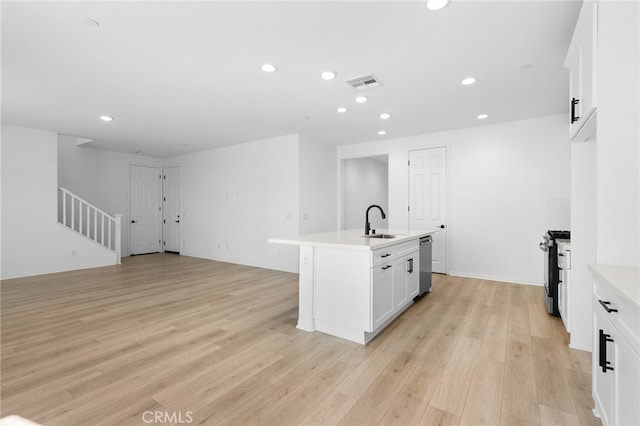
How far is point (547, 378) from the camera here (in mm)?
2121

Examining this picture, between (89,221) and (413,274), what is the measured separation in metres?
7.06

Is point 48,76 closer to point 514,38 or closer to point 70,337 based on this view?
point 70,337

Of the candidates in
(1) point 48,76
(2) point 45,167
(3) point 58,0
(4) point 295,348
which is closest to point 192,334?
(4) point 295,348

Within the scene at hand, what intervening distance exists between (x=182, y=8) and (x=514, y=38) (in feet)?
8.53

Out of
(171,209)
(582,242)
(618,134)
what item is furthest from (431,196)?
(171,209)

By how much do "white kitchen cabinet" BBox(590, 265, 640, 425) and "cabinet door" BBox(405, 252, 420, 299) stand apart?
6.19 feet

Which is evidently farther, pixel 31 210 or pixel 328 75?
pixel 31 210

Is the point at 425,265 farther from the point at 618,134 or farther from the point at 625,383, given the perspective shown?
the point at 625,383

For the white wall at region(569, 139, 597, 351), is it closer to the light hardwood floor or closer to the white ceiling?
the light hardwood floor

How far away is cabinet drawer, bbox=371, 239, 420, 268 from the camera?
8.91 feet

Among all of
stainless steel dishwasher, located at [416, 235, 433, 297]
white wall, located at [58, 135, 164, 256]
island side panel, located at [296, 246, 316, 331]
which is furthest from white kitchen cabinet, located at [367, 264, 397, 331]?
white wall, located at [58, 135, 164, 256]

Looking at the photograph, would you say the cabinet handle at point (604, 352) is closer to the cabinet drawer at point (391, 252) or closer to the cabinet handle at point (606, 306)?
the cabinet handle at point (606, 306)

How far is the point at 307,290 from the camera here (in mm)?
3020

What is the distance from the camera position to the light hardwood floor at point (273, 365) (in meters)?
1.78
